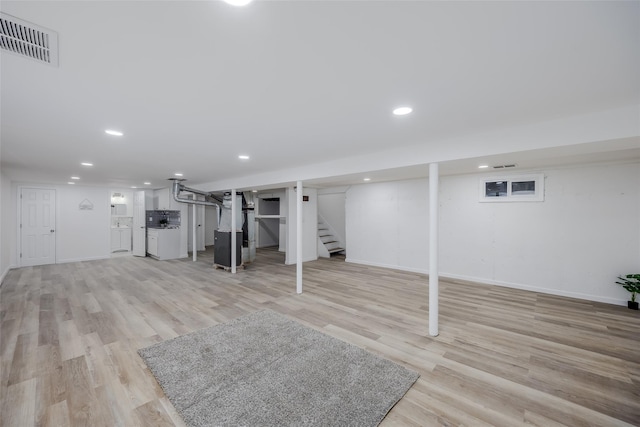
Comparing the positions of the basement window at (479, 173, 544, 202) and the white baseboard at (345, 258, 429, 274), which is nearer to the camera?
the basement window at (479, 173, 544, 202)

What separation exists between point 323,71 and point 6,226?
8711 millimetres

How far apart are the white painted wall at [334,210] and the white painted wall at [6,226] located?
7553 millimetres

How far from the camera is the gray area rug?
184 cm

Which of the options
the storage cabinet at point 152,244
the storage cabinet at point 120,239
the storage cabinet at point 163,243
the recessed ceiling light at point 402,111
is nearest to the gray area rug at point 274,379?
the recessed ceiling light at point 402,111

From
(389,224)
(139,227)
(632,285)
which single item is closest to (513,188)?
(632,285)

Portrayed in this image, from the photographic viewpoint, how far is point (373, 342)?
113 inches

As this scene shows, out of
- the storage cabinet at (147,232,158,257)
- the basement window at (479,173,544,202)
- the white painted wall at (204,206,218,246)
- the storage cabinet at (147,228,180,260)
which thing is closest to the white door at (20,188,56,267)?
the storage cabinet at (147,232,158,257)

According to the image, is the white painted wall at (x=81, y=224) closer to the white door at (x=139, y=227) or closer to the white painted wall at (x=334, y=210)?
the white door at (x=139, y=227)

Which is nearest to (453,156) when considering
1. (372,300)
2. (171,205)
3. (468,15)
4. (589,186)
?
(468,15)

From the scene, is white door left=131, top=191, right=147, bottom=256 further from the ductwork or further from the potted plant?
the potted plant

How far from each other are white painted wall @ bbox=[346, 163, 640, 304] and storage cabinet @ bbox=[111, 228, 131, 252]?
901cm

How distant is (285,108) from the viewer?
6.88 ft

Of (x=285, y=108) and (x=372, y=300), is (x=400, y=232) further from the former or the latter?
(x=285, y=108)

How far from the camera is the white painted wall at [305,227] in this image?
7.57m
